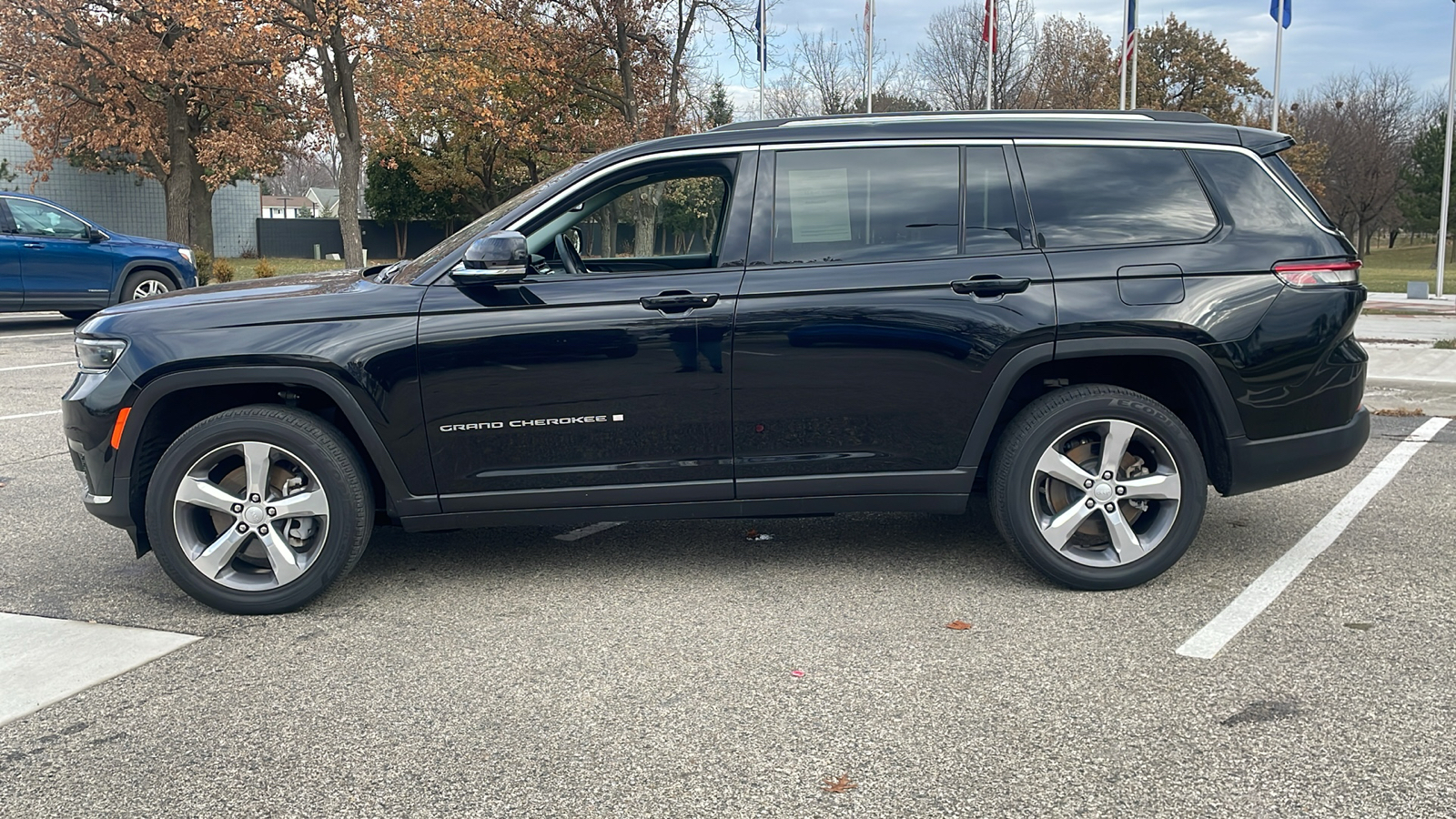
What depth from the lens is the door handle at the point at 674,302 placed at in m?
4.43

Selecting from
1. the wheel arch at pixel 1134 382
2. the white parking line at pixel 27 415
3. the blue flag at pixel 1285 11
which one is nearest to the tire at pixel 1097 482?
the wheel arch at pixel 1134 382

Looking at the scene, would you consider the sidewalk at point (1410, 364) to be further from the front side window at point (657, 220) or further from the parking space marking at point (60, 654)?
the parking space marking at point (60, 654)

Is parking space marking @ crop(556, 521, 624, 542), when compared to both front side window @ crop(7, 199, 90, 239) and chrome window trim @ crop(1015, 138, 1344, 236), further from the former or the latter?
front side window @ crop(7, 199, 90, 239)

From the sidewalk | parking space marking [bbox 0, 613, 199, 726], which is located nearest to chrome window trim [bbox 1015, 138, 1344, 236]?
parking space marking [bbox 0, 613, 199, 726]

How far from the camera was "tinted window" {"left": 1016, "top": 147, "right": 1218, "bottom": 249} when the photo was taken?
462 cm

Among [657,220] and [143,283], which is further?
[143,283]

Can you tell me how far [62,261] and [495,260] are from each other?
13976 mm

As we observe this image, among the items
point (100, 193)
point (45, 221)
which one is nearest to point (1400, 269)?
point (45, 221)

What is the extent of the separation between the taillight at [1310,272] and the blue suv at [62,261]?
1548 cm

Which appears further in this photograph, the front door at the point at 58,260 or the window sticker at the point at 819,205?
the front door at the point at 58,260

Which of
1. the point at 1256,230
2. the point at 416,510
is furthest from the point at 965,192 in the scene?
the point at 416,510

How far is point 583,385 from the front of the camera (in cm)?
444

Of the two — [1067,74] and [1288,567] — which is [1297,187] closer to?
[1288,567]

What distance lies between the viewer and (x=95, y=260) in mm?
15906
